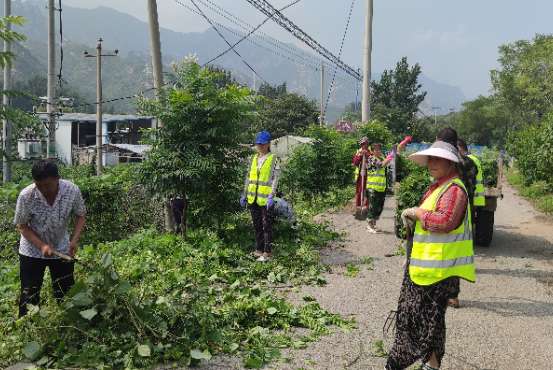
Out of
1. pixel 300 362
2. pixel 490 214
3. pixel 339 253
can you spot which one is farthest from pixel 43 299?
pixel 490 214

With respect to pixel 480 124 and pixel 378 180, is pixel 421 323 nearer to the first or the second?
pixel 378 180

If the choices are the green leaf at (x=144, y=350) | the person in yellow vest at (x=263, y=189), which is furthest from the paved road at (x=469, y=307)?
the person in yellow vest at (x=263, y=189)

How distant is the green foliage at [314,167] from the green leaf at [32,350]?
12916mm

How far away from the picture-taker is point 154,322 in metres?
4.85

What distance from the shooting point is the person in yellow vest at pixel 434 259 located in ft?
13.2

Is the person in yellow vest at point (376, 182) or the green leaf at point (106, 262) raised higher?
the person in yellow vest at point (376, 182)

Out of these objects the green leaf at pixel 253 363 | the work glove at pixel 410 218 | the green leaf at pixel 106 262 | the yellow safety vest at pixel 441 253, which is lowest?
the green leaf at pixel 253 363

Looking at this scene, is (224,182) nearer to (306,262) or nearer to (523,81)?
(306,262)

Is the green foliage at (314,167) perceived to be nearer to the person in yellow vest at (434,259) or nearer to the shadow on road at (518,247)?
the shadow on road at (518,247)

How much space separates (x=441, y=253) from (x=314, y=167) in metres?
13.2

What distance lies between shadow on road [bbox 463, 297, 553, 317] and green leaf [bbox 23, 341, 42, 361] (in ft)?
15.5

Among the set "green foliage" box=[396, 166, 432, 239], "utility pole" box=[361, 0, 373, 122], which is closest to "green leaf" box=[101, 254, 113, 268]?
"green foliage" box=[396, 166, 432, 239]

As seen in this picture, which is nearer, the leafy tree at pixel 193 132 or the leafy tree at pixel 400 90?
the leafy tree at pixel 193 132

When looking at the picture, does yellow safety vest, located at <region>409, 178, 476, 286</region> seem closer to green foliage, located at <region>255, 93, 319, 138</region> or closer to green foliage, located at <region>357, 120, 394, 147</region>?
green foliage, located at <region>357, 120, 394, 147</region>
